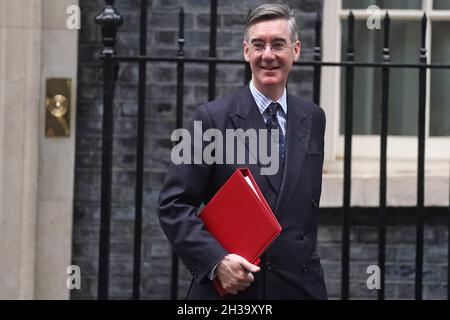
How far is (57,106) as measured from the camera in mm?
6348

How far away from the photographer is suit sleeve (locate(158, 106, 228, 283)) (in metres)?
4.16

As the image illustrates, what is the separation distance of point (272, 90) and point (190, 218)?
0.55 m

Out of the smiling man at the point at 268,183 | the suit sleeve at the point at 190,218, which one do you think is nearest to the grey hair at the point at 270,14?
the smiling man at the point at 268,183

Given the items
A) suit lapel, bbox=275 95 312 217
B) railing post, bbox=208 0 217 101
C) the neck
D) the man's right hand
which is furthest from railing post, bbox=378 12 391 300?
the man's right hand

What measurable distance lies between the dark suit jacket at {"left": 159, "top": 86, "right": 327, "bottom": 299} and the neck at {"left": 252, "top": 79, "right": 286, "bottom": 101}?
0.17 ft

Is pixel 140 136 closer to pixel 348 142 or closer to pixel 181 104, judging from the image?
pixel 181 104

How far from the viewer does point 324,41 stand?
665 centimetres

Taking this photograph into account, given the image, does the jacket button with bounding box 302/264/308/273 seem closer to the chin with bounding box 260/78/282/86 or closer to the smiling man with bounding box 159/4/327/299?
the smiling man with bounding box 159/4/327/299

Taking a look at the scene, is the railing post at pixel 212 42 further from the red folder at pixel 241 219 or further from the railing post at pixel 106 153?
the red folder at pixel 241 219

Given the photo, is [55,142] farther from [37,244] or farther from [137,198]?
[137,198]

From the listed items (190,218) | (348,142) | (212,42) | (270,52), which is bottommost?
(190,218)

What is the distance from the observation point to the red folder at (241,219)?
162 inches

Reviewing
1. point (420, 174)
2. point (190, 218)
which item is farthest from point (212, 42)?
point (190, 218)
